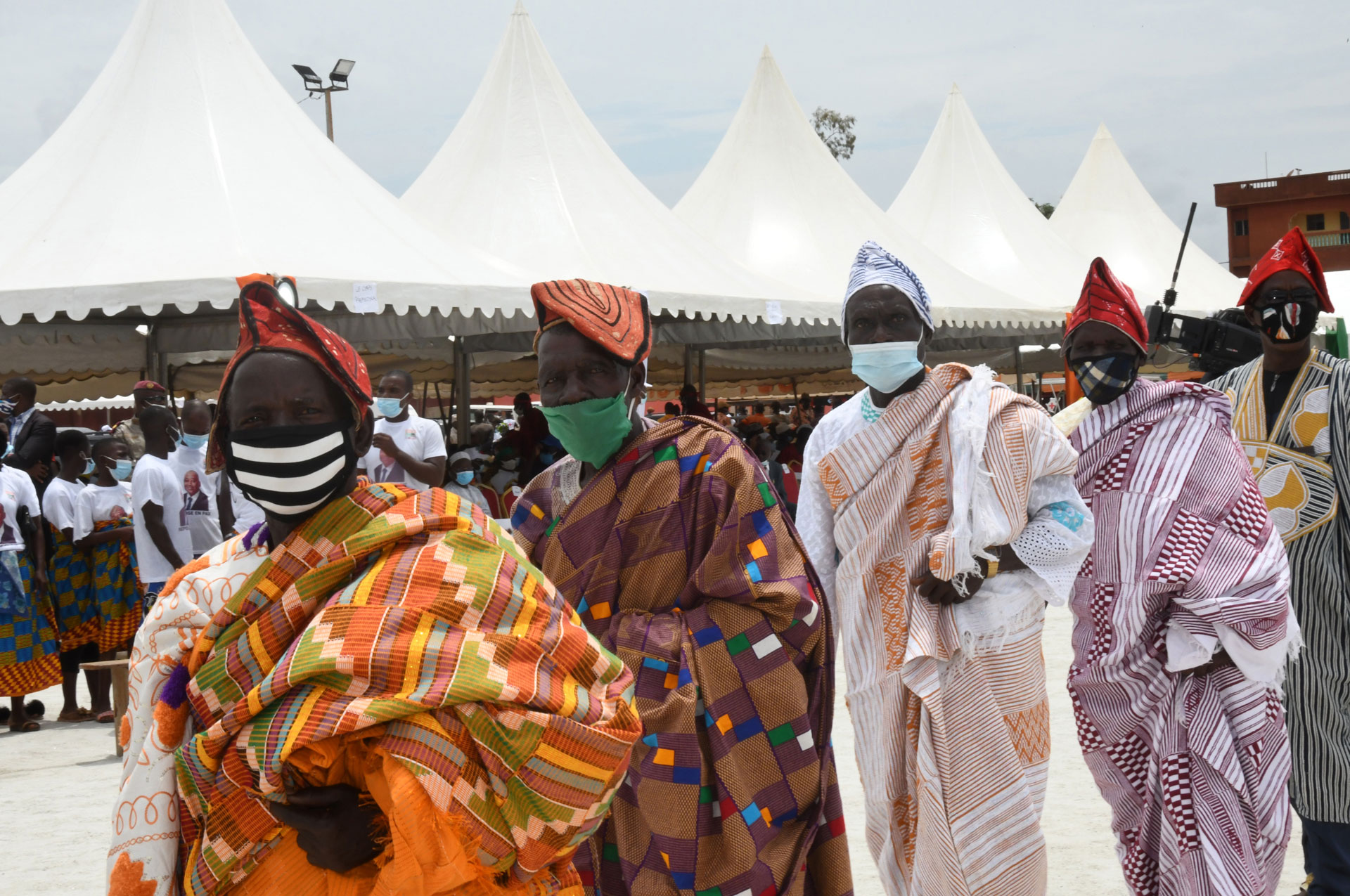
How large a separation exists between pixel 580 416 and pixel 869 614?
3.87 feet

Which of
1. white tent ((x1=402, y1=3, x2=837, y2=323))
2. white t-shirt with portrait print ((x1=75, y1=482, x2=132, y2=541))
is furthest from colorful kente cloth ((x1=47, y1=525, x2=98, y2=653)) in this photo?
white tent ((x1=402, y1=3, x2=837, y2=323))

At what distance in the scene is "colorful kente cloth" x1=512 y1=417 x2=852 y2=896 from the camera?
2.45 metres

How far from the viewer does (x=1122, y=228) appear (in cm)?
2241

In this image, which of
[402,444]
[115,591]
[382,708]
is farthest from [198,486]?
[382,708]

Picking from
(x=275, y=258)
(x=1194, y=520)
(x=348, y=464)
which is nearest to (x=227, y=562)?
(x=348, y=464)

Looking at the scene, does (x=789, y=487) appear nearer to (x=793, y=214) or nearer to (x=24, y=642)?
(x=793, y=214)

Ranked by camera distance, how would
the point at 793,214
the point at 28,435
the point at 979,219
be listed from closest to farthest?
1. the point at 28,435
2. the point at 793,214
3. the point at 979,219

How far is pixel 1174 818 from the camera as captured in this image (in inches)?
129

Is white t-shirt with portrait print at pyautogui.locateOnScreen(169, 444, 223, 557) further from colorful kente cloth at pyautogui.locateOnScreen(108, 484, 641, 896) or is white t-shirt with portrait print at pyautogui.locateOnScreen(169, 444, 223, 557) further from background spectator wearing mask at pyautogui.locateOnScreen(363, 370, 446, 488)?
colorful kente cloth at pyautogui.locateOnScreen(108, 484, 641, 896)

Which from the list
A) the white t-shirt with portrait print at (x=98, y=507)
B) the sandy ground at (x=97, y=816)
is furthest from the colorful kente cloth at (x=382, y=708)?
the white t-shirt with portrait print at (x=98, y=507)

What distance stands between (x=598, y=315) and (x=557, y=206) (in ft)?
29.1

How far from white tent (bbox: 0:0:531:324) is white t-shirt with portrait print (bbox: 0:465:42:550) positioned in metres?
0.92

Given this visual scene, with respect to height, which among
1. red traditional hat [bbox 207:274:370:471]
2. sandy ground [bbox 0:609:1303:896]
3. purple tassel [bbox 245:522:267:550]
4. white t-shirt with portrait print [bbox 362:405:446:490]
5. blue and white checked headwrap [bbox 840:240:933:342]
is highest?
blue and white checked headwrap [bbox 840:240:933:342]

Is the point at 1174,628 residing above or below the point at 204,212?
below
